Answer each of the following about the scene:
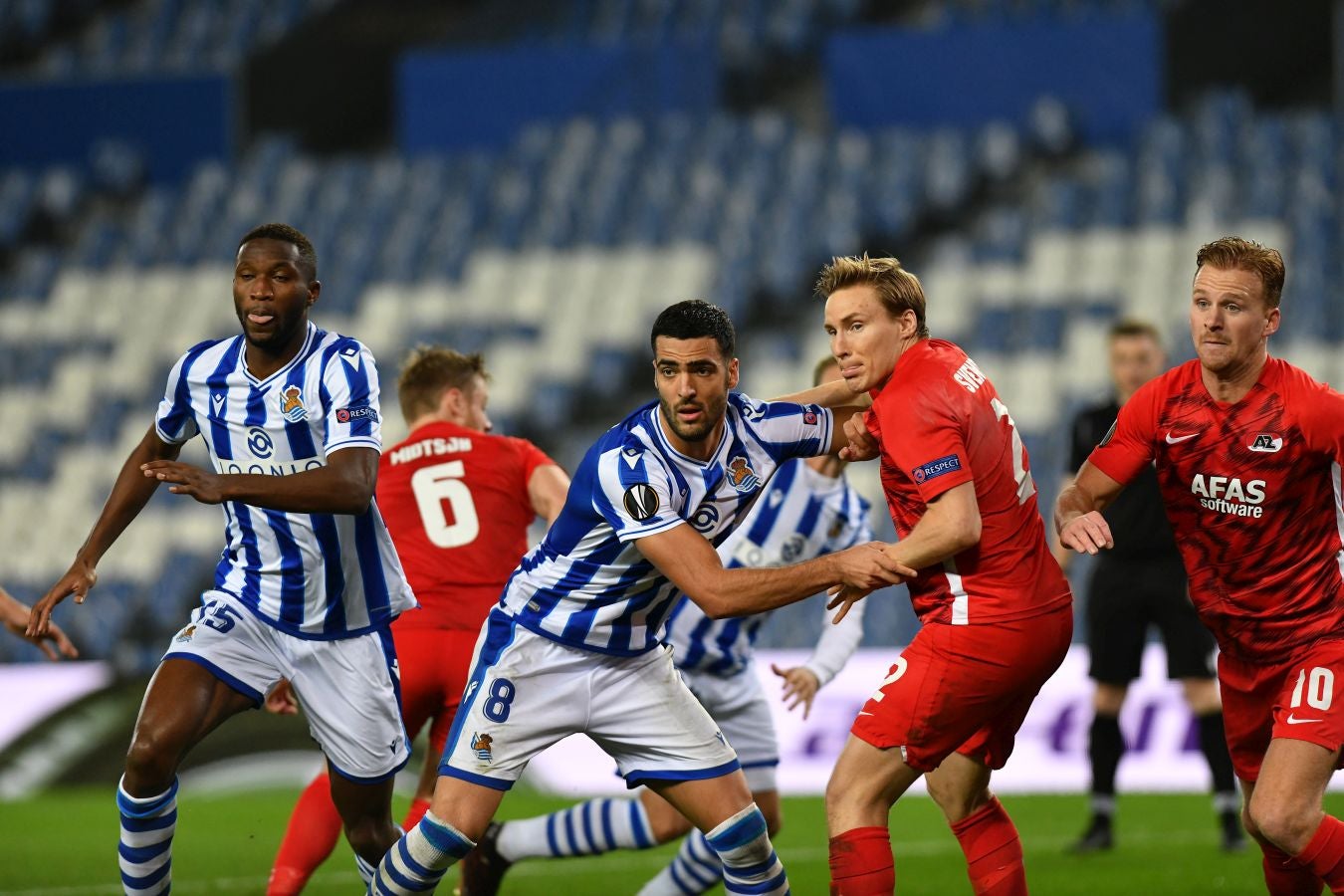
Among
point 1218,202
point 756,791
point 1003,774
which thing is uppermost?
point 1218,202

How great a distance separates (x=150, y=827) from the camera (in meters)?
5.20

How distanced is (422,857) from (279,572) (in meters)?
1.05

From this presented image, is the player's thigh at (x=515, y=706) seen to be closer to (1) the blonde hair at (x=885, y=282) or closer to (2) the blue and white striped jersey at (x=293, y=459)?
(2) the blue and white striped jersey at (x=293, y=459)

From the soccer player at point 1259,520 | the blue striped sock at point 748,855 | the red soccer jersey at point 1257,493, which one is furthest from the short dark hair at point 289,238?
the red soccer jersey at point 1257,493

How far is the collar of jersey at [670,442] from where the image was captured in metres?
4.96

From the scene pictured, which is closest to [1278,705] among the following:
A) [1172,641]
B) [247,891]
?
[1172,641]

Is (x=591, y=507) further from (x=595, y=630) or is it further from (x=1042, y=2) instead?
(x=1042, y=2)

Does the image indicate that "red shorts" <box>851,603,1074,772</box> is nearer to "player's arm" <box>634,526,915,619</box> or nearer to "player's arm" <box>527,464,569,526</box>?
"player's arm" <box>634,526,915,619</box>

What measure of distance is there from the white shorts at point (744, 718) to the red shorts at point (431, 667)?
0.85 m

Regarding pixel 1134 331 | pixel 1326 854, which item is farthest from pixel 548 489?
pixel 1134 331

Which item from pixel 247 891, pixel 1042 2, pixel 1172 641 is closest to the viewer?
pixel 247 891

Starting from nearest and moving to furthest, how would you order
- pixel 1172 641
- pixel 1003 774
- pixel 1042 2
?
1. pixel 1172 641
2. pixel 1003 774
3. pixel 1042 2

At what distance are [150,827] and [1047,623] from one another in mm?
2695

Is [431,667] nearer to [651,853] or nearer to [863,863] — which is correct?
[863,863]
